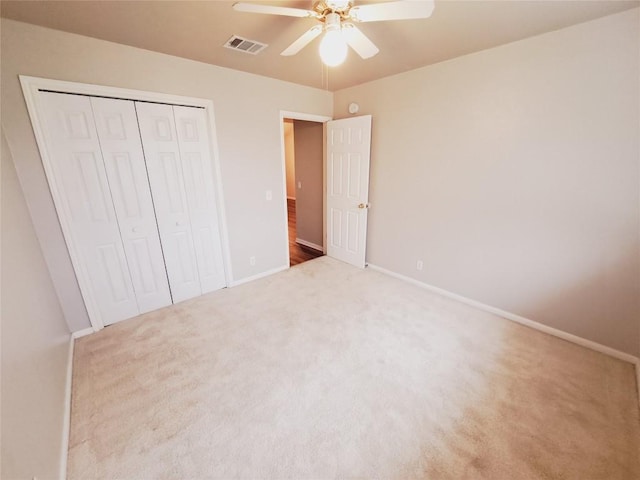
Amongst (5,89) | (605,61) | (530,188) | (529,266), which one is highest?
(605,61)

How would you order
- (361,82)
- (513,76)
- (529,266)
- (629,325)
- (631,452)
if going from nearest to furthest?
(631,452), (629,325), (513,76), (529,266), (361,82)

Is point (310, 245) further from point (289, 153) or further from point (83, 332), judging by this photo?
point (289, 153)

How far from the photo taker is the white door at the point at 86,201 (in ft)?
6.72

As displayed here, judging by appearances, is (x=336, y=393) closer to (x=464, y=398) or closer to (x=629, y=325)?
(x=464, y=398)

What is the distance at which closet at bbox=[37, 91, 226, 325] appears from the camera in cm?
213

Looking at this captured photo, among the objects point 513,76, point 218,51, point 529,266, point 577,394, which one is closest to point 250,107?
point 218,51

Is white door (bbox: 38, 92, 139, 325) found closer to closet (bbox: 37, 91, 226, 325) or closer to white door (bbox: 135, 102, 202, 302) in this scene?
closet (bbox: 37, 91, 226, 325)

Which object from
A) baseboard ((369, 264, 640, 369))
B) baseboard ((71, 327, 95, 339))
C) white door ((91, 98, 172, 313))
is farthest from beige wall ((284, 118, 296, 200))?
baseboard ((71, 327, 95, 339))

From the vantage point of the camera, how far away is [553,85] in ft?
6.65

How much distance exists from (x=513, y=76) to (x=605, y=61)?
1.77ft

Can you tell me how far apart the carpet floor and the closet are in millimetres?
379

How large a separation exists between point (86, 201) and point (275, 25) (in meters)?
2.10

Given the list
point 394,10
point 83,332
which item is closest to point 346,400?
point 394,10

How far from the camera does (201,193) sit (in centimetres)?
286
